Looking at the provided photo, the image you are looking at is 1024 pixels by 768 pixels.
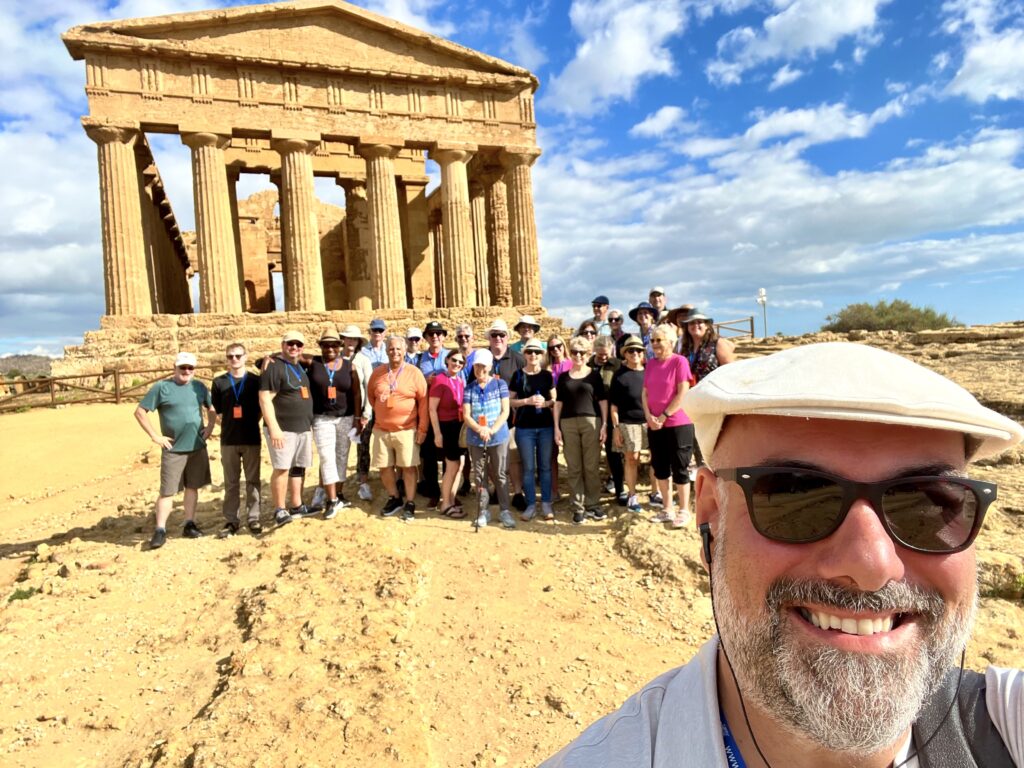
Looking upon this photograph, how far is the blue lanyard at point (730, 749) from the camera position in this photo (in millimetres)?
1221

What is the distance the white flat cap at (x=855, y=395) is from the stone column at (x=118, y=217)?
64.1ft

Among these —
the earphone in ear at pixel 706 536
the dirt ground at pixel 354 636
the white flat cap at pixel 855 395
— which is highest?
the white flat cap at pixel 855 395

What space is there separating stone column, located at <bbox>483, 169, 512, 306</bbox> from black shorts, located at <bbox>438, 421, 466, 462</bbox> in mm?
16393

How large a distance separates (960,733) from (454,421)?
18.8 feet

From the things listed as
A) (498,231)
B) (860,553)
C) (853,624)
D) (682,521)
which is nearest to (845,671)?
(853,624)

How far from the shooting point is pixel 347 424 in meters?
6.94

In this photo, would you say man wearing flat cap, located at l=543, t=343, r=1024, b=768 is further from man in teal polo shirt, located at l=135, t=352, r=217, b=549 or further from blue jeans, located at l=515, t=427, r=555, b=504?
man in teal polo shirt, located at l=135, t=352, r=217, b=549

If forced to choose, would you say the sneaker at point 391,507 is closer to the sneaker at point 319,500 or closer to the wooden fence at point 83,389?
the sneaker at point 319,500

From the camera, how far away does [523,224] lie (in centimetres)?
2131

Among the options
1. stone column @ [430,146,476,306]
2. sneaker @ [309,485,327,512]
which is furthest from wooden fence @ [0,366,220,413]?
sneaker @ [309,485,327,512]

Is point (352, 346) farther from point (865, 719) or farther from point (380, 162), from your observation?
point (380, 162)

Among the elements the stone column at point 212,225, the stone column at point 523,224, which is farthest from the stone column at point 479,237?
the stone column at point 212,225

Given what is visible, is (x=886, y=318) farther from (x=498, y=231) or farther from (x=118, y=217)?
(x=118, y=217)

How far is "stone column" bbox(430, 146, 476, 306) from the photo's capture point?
2064cm
